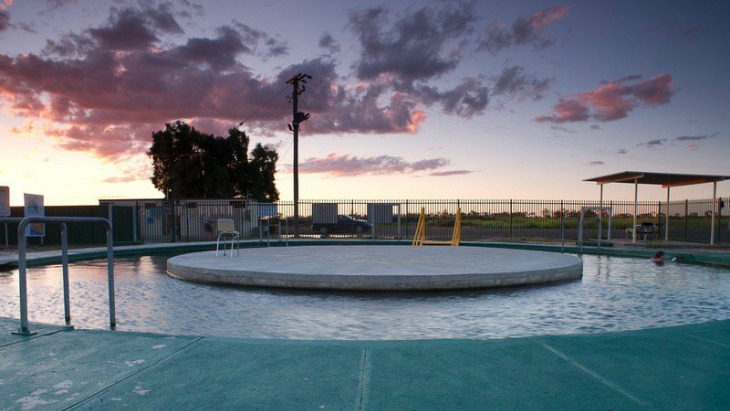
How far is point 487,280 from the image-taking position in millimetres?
8820

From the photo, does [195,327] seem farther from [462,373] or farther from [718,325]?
[718,325]

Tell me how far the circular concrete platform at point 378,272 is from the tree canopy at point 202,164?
33482 mm

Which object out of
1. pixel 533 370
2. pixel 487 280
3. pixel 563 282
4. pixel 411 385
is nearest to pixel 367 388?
pixel 411 385

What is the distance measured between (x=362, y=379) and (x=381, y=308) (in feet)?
12.6

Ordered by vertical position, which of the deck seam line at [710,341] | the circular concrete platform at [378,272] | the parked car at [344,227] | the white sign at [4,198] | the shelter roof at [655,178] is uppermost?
the shelter roof at [655,178]

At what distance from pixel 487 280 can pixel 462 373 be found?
582cm

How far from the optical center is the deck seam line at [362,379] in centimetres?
278

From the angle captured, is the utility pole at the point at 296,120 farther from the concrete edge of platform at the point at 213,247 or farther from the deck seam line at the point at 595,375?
the deck seam line at the point at 595,375

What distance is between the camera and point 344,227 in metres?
30.8

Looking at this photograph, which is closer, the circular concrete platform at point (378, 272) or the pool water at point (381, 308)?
the pool water at point (381, 308)

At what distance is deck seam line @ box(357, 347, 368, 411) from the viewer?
2.78 meters

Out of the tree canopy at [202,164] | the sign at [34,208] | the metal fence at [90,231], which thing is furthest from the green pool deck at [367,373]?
the tree canopy at [202,164]

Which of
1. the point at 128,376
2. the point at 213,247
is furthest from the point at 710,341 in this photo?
the point at 213,247

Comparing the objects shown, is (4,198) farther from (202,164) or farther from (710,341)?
(202,164)
